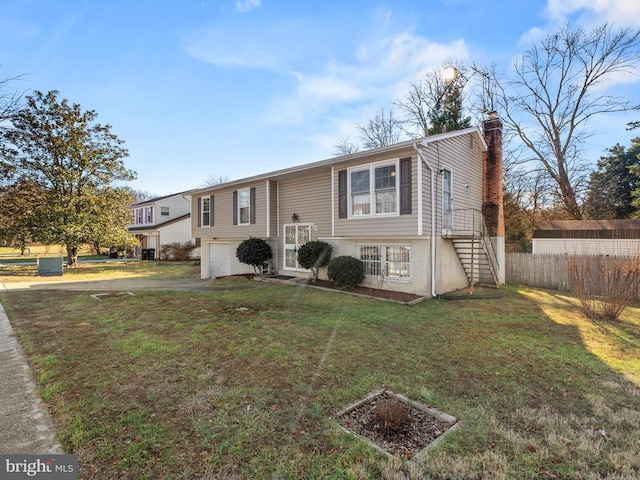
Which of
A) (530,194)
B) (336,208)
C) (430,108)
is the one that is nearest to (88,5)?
(336,208)

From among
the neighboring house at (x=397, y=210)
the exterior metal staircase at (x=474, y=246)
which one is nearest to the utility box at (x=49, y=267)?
the neighboring house at (x=397, y=210)

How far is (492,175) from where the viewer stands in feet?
42.6

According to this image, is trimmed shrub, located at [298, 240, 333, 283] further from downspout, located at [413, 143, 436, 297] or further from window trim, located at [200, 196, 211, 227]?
window trim, located at [200, 196, 211, 227]

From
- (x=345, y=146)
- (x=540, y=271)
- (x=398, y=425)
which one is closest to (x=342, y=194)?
(x=540, y=271)

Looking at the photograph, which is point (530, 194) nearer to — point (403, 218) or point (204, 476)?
point (403, 218)

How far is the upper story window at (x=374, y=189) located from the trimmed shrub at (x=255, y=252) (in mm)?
4782

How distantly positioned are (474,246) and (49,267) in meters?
21.0

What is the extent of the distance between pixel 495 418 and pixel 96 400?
14.2 ft

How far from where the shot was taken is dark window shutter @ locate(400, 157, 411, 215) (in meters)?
9.30

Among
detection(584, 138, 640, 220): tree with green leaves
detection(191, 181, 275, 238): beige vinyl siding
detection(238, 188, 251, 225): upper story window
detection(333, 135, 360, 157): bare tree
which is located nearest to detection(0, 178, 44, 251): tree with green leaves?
detection(191, 181, 275, 238): beige vinyl siding

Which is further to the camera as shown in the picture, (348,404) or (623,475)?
(348,404)

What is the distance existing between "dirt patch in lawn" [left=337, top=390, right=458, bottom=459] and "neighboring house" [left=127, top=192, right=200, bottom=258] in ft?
85.6

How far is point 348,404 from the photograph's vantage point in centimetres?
345

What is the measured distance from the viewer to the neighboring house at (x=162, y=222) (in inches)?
1060
